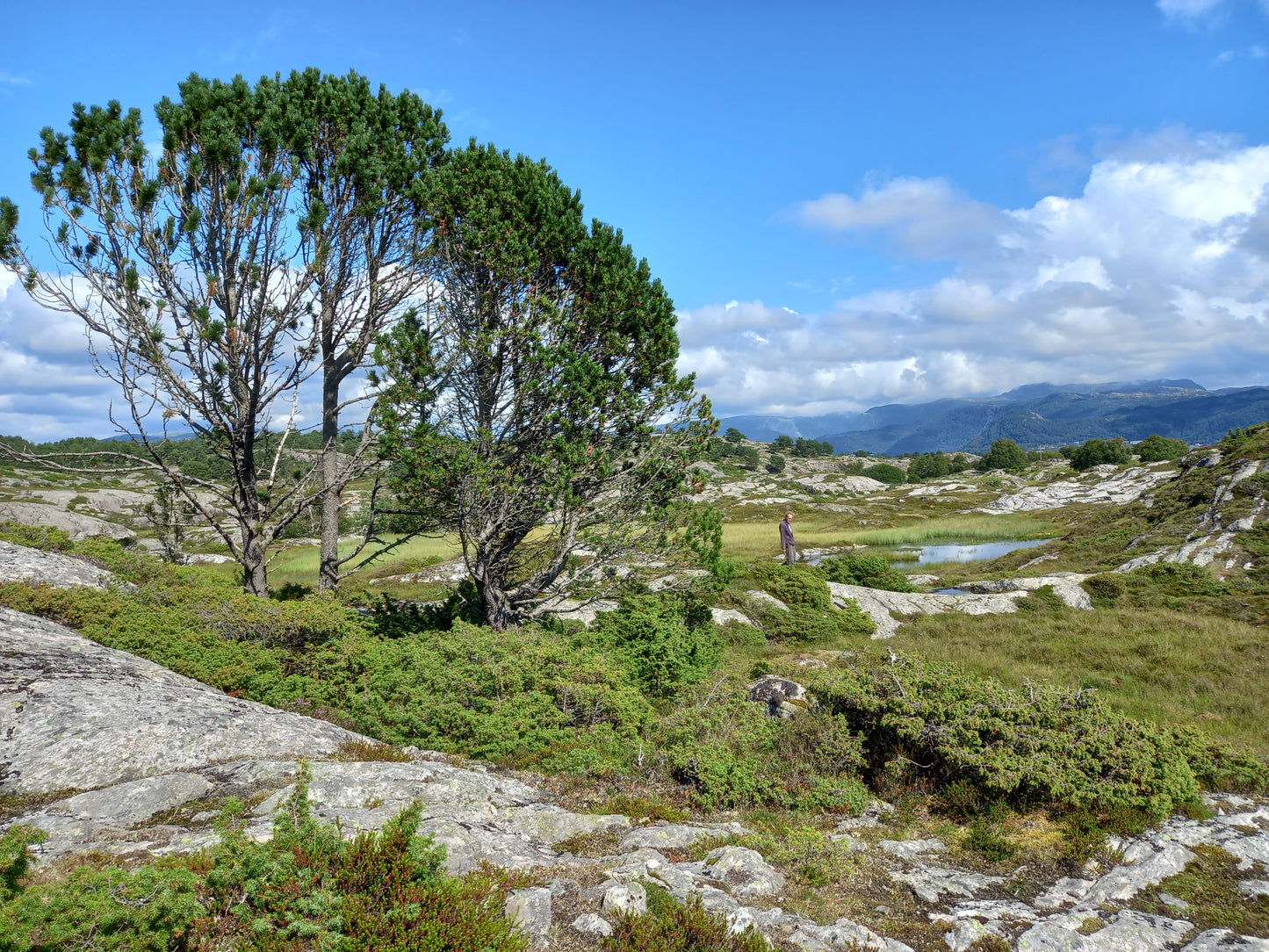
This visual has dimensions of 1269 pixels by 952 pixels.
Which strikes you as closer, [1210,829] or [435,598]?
[1210,829]

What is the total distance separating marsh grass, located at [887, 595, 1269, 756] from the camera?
Result: 12.8 metres

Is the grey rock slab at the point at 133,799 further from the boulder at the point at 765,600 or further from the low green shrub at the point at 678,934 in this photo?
the boulder at the point at 765,600

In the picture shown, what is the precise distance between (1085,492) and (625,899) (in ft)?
370

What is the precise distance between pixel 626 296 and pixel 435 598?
12.1m

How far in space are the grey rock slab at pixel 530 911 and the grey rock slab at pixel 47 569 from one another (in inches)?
567

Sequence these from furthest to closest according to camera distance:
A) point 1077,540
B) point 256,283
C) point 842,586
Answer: point 1077,540 → point 842,586 → point 256,283

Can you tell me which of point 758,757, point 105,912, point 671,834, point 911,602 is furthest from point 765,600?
point 105,912

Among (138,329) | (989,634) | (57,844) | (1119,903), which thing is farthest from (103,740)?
(989,634)

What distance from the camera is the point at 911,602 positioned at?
25.8m

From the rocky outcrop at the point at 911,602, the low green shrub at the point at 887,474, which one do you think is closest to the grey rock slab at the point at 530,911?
the rocky outcrop at the point at 911,602

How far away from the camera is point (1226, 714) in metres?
12.4

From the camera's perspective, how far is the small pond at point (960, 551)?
48312 mm

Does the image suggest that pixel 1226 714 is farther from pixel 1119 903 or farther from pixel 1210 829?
pixel 1119 903

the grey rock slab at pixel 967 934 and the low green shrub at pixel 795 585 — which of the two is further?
the low green shrub at pixel 795 585
